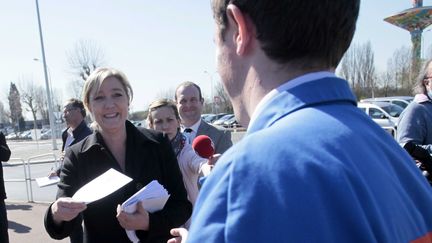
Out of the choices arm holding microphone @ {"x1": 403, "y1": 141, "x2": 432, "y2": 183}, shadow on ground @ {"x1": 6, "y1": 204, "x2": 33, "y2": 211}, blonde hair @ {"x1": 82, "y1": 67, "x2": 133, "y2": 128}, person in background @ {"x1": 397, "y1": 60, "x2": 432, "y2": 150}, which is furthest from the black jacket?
shadow on ground @ {"x1": 6, "y1": 204, "x2": 33, "y2": 211}

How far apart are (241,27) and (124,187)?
1810mm

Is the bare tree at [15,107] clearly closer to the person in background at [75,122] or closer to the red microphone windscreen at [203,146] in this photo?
the person in background at [75,122]

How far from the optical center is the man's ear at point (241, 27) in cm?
90

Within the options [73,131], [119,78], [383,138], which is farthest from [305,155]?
[73,131]

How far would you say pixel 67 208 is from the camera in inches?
84.5

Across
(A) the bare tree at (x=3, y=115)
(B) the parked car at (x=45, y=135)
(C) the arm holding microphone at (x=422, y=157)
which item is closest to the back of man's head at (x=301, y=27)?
(C) the arm holding microphone at (x=422, y=157)

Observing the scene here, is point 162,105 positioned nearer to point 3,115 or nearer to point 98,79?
point 98,79

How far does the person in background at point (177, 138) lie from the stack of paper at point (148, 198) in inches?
50.5

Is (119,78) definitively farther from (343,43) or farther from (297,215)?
(297,215)

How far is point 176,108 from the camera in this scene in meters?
4.28

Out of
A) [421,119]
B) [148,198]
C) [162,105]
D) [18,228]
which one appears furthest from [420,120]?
[18,228]

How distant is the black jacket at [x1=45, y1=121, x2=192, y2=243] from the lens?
7.94 feet

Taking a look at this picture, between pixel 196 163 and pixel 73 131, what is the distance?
8.62ft

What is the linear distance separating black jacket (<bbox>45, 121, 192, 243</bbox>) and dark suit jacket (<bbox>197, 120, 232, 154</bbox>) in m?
1.44
